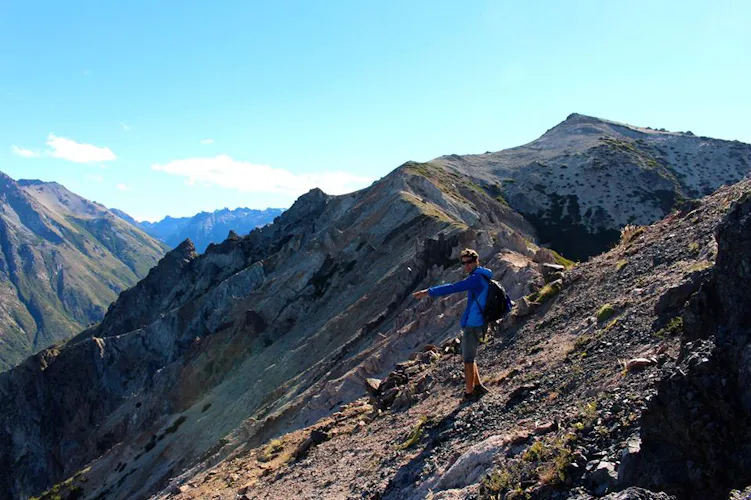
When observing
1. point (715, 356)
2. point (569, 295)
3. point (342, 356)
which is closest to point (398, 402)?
point (569, 295)

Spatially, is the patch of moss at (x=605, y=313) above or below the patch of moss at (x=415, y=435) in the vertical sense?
above

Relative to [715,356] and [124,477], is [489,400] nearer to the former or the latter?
[715,356]

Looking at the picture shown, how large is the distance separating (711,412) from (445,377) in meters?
9.51

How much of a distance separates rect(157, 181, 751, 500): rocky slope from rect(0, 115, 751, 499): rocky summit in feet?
0.11

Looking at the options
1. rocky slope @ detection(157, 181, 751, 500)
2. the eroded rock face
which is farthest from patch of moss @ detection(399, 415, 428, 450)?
the eroded rock face

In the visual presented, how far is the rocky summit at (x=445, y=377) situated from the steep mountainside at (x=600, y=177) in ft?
44.3

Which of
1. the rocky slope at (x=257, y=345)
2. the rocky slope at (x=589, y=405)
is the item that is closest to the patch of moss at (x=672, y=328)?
the rocky slope at (x=589, y=405)

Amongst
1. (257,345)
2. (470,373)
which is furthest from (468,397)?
(257,345)

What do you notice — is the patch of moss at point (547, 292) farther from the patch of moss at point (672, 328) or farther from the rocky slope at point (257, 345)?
the patch of moss at point (672, 328)

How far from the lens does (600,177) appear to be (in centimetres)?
10912

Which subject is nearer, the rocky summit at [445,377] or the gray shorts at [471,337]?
the rocky summit at [445,377]

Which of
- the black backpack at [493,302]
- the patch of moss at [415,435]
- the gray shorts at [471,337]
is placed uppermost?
the black backpack at [493,302]

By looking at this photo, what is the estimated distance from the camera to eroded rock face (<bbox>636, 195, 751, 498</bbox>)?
5.73 m

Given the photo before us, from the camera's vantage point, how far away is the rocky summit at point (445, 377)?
6574 mm
